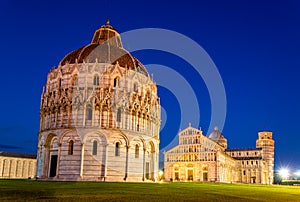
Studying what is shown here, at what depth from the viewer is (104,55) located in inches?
1869

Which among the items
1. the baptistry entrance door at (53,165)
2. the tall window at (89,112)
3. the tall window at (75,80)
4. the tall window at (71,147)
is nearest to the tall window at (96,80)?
the tall window at (75,80)

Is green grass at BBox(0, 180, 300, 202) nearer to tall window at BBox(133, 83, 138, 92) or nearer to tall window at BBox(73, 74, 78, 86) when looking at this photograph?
tall window at BBox(73, 74, 78, 86)

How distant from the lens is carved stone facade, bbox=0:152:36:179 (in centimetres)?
8381

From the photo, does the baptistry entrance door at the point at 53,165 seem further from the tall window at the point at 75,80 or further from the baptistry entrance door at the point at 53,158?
the tall window at the point at 75,80

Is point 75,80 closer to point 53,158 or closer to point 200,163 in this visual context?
point 53,158

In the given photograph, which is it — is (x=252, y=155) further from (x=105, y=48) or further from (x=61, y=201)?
(x=61, y=201)

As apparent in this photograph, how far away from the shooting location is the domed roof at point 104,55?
4679 centimetres

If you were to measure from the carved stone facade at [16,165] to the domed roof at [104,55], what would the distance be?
48.2 meters

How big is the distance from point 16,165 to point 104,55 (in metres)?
55.1

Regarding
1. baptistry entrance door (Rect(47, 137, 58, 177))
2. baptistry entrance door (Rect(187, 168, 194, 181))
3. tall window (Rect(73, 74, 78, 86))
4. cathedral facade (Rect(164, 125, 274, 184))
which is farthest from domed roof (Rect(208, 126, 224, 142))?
baptistry entrance door (Rect(47, 137, 58, 177))

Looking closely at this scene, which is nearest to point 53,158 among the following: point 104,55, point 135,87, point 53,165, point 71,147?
point 53,165

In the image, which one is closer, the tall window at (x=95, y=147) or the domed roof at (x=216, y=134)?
the tall window at (x=95, y=147)

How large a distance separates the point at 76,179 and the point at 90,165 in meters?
2.38

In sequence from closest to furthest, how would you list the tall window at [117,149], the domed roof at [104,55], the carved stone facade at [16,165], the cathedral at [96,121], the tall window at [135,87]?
the cathedral at [96,121] < the tall window at [117,149] < the domed roof at [104,55] < the tall window at [135,87] < the carved stone facade at [16,165]
